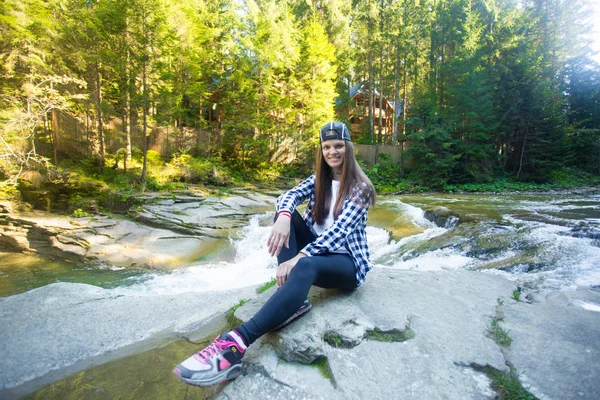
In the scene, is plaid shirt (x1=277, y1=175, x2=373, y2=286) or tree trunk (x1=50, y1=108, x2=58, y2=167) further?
tree trunk (x1=50, y1=108, x2=58, y2=167)

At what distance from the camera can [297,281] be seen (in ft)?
7.41

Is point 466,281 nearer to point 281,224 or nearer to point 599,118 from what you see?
point 281,224

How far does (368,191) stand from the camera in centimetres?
272

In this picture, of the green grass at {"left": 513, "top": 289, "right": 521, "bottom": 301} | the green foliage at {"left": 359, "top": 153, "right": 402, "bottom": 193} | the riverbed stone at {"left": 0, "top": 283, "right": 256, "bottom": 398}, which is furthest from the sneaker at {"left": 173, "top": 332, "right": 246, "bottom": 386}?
the green foliage at {"left": 359, "top": 153, "right": 402, "bottom": 193}

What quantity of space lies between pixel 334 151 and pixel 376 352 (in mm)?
1737

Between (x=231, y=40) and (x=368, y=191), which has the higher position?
(x=231, y=40)

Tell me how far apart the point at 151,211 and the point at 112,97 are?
33.9 feet

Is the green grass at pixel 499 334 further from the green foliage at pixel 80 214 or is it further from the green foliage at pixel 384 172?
the green foliage at pixel 384 172

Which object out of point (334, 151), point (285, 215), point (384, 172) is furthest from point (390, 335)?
point (384, 172)

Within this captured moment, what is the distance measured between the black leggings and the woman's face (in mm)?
640

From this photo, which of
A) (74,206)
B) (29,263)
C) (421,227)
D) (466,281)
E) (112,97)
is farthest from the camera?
(112,97)

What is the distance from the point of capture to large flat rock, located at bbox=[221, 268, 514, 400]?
1870mm

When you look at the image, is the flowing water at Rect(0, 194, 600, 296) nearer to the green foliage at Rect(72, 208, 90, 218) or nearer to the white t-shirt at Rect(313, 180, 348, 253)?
the green foliage at Rect(72, 208, 90, 218)

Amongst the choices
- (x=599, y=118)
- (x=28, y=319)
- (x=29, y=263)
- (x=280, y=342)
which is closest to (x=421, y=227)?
(x=280, y=342)
